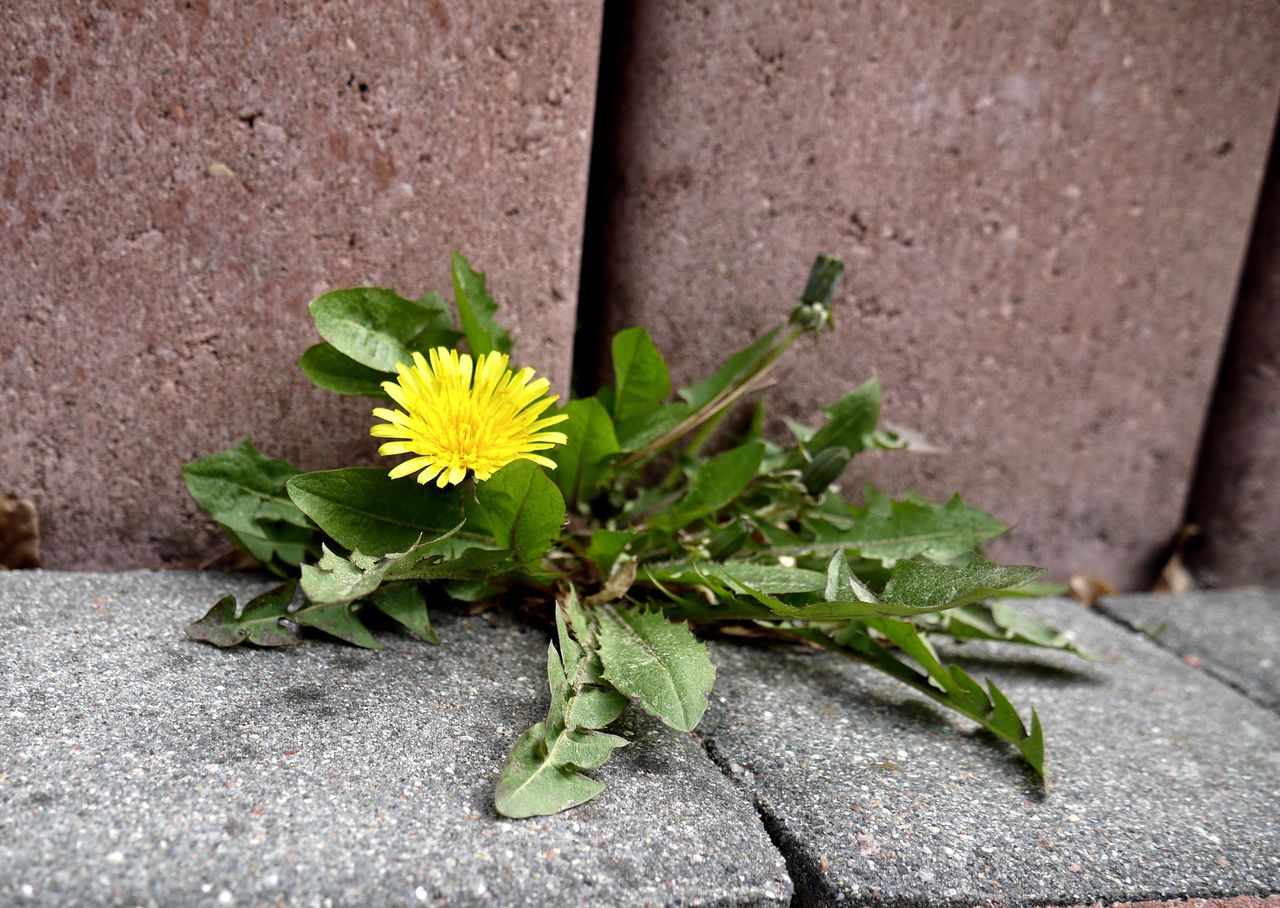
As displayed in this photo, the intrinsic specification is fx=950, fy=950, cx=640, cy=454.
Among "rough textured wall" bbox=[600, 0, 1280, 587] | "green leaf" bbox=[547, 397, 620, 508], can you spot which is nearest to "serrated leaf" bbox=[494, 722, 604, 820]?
"green leaf" bbox=[547, 397, 620, 508]

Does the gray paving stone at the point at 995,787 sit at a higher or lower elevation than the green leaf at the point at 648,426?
lower

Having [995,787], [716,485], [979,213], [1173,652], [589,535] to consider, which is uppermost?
[979,213]

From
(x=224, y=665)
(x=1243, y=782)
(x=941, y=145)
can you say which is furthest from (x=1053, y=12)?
(x=224, y=665)

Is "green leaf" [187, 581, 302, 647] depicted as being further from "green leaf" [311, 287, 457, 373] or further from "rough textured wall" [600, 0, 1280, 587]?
"rough textured wall" [600, 0, 1280, 587]

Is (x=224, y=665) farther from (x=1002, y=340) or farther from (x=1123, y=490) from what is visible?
(x=1123, y=490)

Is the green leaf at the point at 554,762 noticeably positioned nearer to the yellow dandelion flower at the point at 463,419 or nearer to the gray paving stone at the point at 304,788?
the gray paving stone at the point at 304,788

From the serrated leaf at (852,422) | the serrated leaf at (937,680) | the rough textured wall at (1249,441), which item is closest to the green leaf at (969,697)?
the serrated leaf at (937,680)

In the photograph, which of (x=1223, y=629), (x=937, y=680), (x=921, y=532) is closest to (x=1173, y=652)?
(x=1223, y=629)

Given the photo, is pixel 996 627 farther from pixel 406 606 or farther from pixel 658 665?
pixel 406 606
